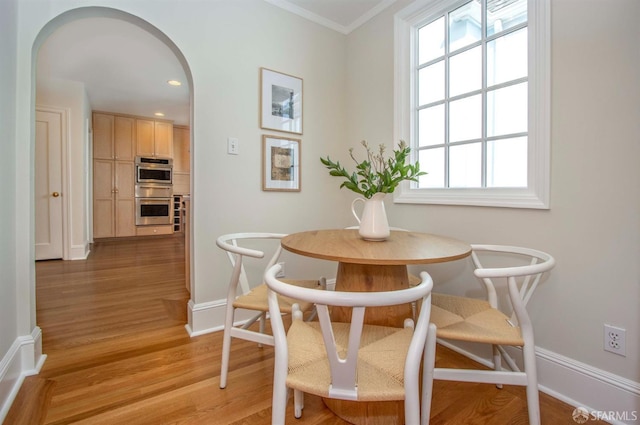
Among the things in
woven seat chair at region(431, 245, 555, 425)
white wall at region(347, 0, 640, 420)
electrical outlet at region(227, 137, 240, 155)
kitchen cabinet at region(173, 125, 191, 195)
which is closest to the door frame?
kitchen cabinet at region(173, 125, 191, 195)

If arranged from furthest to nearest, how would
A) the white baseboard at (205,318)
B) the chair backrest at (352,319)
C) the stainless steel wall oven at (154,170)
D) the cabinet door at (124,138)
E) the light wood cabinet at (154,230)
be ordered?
the light wood cabinet at (154,230) < the stainless steel wall oven at (154,170) < the cabinet door at (124,138) < the white baseboard at (205,318) < the chair backrest at (352,319)

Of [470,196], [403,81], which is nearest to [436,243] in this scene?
[470,196]

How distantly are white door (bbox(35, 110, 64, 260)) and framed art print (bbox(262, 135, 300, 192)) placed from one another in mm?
3696

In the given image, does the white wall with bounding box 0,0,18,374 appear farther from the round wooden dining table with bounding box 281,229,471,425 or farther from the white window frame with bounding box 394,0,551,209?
the white window frame with bounding box 394,0,551,209

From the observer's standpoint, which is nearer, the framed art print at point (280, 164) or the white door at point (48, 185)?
the framed art print at point (280, 164)

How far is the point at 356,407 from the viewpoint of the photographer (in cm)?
121

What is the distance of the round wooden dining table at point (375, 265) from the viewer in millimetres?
1082

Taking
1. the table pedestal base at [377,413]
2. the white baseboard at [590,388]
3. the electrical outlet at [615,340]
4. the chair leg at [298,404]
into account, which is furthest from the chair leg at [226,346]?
the electrical outlet at [615,340]

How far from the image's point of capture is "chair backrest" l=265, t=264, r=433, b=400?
2.26 ft

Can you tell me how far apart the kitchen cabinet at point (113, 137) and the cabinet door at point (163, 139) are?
422 mm

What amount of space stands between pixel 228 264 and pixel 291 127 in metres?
1.18

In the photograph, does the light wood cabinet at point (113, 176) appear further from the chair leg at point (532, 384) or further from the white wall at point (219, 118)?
the chair leg at point (532, 384)

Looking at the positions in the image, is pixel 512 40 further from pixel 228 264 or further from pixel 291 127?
pixel 228 264

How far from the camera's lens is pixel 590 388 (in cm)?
133
